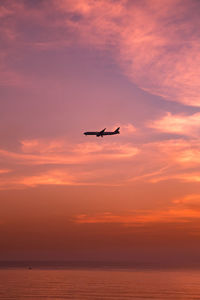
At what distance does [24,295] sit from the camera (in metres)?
198

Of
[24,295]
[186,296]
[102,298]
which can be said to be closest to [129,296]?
[102,298]

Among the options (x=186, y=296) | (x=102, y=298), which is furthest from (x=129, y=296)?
(x=186, y=296)

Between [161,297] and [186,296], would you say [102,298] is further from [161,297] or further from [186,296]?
[186,296]

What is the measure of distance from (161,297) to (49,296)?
6165 centimetres

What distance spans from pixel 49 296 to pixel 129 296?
4426 cm

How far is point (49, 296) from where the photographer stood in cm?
19700

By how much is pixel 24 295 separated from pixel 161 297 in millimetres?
75593

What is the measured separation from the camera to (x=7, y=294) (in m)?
197

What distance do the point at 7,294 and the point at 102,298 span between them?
53047 millimetres

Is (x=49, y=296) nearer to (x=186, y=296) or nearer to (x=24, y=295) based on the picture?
(x=24, y=295)

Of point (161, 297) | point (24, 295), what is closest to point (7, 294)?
point (24, 295)

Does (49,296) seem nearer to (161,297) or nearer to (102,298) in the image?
(102,298)

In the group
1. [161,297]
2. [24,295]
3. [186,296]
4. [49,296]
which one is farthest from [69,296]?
[186,296]

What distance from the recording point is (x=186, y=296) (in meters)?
200
